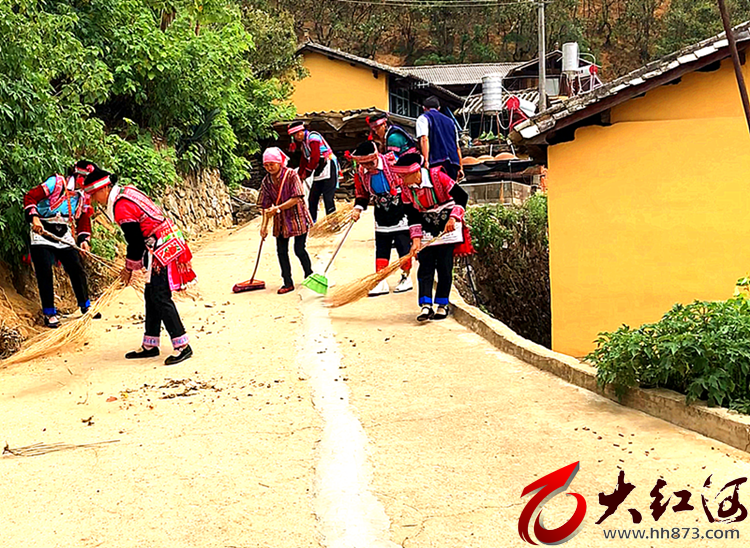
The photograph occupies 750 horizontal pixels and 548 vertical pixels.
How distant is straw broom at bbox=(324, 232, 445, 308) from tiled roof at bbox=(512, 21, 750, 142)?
262 centimetres

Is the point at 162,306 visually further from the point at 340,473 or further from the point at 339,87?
the point at 339,87

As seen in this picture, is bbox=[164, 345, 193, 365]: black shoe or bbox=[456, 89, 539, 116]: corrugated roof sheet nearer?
bbox=[164, 345, 193, 365]: black shoe

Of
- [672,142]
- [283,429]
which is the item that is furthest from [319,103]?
[283,429]

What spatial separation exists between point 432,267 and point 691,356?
3847mm

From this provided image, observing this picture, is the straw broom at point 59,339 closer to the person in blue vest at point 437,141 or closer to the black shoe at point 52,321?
the black shoe at point 52,321

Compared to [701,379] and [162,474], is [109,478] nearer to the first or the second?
[162,474]

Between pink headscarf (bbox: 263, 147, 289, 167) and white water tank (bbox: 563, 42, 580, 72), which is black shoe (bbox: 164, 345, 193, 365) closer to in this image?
pink headscarf (bbox: 263, 147, 289, 167)

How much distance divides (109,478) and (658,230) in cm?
749

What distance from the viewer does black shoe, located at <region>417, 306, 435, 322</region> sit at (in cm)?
868

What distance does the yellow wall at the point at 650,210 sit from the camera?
9.95 metres

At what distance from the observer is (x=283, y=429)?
18.3 feet

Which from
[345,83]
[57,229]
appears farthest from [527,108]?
[57,229]

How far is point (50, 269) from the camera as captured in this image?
9094mm

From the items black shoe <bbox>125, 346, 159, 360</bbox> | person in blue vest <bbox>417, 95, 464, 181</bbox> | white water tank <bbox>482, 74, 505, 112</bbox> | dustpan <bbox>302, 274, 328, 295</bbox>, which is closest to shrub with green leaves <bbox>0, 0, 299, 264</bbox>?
black shoe <bbox>125, 346, 159, 360</bbox>
